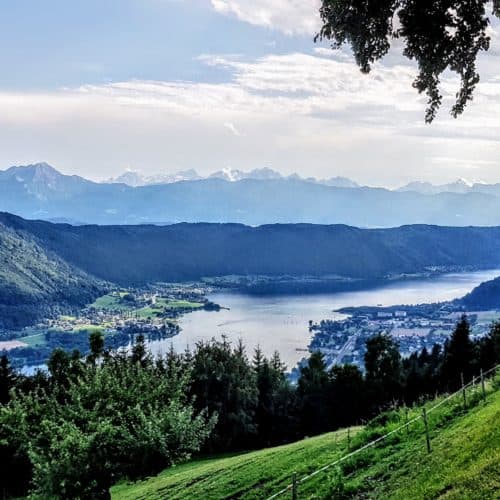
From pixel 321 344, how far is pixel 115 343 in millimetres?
65275

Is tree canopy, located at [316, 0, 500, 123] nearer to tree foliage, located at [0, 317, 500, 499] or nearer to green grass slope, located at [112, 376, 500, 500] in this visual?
green grass slope, located at [112, 376, 500, 500]

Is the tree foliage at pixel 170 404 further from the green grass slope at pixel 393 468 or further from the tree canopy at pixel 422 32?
the tree canopy at pixel 422 32

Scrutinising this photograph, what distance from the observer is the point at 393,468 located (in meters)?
14.6

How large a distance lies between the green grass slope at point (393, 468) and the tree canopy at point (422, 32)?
6.87 meters

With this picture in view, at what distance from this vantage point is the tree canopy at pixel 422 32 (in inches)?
421

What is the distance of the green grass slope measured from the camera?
1128 centimetres

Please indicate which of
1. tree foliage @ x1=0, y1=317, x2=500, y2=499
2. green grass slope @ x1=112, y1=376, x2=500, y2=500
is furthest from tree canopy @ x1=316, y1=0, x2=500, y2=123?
tree foliage @ x1=0, y1=317, x2=500, y2=499

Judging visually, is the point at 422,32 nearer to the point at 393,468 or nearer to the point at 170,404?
the point at 393,468

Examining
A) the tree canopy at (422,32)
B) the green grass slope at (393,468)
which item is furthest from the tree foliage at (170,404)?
the tree canopy at (422,32)

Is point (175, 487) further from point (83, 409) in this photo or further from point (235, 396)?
point (235, 396)

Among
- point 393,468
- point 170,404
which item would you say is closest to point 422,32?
point 393,468

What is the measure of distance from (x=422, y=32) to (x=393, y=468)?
981 cm

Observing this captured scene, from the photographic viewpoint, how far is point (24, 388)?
51125 millimetres

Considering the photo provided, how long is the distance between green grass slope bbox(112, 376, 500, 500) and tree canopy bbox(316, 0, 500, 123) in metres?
6.87
